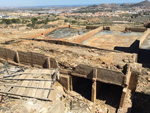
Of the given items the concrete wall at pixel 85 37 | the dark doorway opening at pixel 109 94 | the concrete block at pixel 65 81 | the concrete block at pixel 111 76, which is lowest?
the dark doorway opening at pixel 109 94

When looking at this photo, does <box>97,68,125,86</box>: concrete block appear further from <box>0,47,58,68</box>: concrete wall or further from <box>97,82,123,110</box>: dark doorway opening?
<box>0,47,58,68</box>: concrete wall

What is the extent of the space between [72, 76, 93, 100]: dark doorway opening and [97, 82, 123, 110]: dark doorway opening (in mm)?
790

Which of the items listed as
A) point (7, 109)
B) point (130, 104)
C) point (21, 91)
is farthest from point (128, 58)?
point (7, 109)

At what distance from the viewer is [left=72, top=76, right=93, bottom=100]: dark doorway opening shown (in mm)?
10016

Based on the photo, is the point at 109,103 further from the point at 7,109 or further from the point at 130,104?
the point at 7,109

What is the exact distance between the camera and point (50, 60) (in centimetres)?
1023

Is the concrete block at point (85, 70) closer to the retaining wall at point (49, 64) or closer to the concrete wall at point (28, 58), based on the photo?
the retaining wall at point (49, 64)

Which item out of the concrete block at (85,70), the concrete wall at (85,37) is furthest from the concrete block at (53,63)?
the concrete wall at (85,37)

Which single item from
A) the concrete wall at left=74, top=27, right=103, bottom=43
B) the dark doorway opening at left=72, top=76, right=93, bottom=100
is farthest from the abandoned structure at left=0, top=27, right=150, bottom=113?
the concrete wall at left=74, top=27, right=103, bottom=43

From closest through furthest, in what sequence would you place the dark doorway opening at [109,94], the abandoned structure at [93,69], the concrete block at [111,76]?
the concrete block at [111,76] → the abandoned structure at [93,69] → the dark doorway opening at [109,94]

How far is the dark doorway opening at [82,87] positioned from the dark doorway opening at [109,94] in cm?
79

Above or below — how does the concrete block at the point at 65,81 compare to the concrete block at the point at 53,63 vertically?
below

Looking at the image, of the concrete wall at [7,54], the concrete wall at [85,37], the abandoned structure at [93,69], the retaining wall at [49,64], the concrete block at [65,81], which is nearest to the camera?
the retaining wall at [49,64]

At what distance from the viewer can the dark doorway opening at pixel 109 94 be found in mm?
9242
